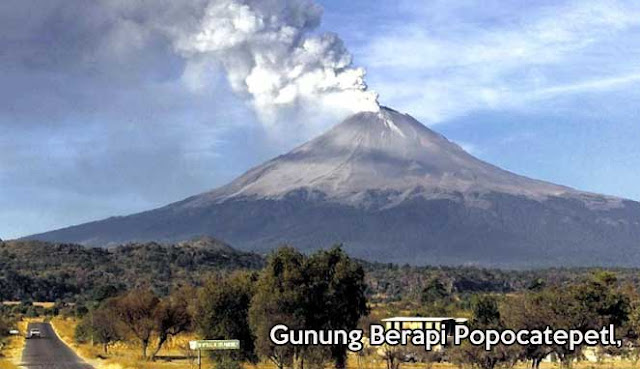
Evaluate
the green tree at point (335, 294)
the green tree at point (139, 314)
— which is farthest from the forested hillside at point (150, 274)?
the green tree at point (335, 294)

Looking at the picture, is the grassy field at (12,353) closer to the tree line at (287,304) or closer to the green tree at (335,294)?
the tree line at (287,304)

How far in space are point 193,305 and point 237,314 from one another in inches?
231

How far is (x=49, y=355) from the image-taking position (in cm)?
6384

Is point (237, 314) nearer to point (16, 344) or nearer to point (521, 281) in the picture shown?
point (16, 344)

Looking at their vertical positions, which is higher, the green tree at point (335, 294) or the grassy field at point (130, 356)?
the green tree at point (335, 294)

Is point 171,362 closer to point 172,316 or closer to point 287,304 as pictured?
point 172,316

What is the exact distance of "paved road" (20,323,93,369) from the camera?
54.9 m

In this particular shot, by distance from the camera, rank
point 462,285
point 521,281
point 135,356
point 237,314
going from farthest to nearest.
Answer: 1. point 521,281
2. point 462,285
3. point 135,356
4. point 237,314

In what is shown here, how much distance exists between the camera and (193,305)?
5731 cm

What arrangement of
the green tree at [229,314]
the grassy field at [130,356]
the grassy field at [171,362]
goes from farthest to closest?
the grassy field at [130,356]
the grassy field at [171,362]
the green tree at [229,314]

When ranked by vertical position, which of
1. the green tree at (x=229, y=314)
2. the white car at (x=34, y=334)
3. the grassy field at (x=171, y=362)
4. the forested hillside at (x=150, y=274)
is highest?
the forested hillside at (x=150, y=274)

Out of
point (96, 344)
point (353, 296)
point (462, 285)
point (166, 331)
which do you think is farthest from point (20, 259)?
point (353, 296)

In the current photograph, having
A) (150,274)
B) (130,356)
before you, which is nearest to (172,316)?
(130,356)

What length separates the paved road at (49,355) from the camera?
54.9m
